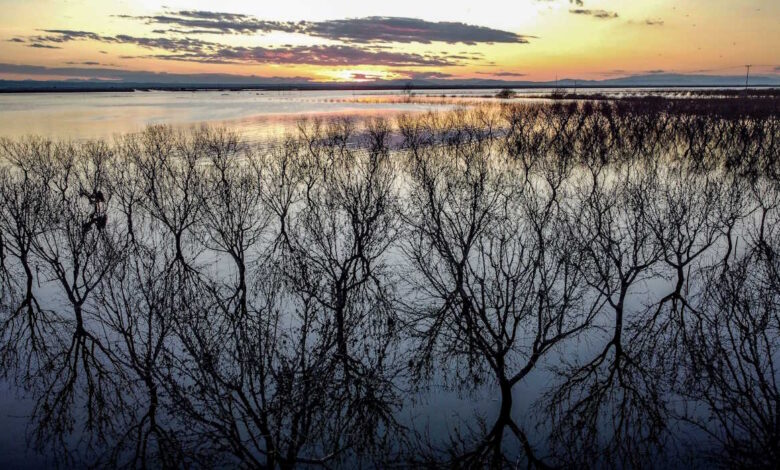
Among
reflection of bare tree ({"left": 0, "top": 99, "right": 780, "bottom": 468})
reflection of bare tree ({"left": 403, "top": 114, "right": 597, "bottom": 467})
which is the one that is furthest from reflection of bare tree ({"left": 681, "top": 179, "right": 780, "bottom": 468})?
reflection of bare tree ({"left": 403, "top": 114, "right": 597, "bottom": 467})

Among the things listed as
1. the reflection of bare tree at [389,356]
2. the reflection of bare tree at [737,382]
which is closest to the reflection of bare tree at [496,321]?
the reflection of bare tree at [389,356]

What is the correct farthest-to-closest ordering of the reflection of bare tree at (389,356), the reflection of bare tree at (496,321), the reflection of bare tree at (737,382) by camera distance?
1. the reflection of bare tree at (496,321)
2. the reflection of bare tree at (389,356)
3. the reflection of bare tree at (737,382)

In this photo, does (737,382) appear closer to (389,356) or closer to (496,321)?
(496,321)

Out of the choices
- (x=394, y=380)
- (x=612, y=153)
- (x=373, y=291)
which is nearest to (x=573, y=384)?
(x=394, y=380)

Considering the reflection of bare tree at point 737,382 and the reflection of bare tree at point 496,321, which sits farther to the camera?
the reflection of bare tree at point 496,321

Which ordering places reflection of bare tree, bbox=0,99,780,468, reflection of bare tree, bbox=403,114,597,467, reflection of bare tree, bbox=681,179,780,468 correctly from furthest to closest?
reflection of bare tree, bbox=403,114,597,467, reflection of bare tree, bbox=0,99,780,468, reflection of bare tree, bbox=681,179,780,468

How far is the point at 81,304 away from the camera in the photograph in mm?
25953

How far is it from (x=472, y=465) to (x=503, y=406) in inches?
109

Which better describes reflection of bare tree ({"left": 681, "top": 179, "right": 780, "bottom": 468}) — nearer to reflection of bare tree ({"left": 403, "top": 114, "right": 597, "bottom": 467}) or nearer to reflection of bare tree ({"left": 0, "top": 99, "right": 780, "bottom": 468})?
reflection of bare tree ({"left": 0, "top": 99, "right": 780, "bottom": 468})

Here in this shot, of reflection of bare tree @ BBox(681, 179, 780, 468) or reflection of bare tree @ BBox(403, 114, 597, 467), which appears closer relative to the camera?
reflection of bare tree @ BBox(681, 179, 780, 468)

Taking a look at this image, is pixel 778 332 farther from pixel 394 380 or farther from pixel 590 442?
pixel 394 380

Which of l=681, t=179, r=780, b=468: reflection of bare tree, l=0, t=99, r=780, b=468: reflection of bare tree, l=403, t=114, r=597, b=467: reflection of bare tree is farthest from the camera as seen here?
l=403, t=114, r=597, b=467: reflection of bare tree

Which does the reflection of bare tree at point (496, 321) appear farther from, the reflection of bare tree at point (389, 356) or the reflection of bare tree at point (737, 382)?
the reflection of bare tree at point (737, 382)

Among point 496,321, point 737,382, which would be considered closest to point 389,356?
point 496,321
